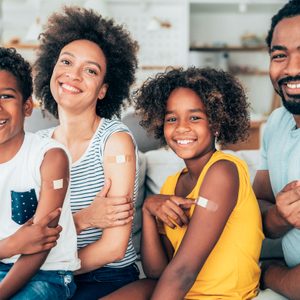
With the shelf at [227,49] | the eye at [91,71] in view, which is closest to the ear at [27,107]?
the eye at [91,71]

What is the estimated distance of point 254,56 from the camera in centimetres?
566

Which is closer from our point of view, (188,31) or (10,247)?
(10,247)

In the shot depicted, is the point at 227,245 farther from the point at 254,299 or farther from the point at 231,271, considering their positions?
the point at 254,299

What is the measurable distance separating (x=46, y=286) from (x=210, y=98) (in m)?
0.66

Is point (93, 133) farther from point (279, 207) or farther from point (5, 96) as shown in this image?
A: point (279, 207)

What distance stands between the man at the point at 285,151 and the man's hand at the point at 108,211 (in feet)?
1.32

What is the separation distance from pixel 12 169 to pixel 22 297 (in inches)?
12.0

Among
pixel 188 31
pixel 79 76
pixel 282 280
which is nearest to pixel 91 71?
pixel 79 76

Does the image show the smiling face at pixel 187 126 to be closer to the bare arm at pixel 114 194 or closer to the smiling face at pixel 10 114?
the bare arm at pixel 114 194

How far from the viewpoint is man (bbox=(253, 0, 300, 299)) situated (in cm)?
127

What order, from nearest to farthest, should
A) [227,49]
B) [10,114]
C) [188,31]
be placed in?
[10,114] → [188,31] → [227,49]

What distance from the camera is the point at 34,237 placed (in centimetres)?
108

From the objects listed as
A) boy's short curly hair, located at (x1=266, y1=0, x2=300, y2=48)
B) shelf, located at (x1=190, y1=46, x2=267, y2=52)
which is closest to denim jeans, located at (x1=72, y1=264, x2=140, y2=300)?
boy's short curly hair, located at (x1=266, y1=0, x2=300, y2=48)

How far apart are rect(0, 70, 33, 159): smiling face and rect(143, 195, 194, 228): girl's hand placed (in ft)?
1.33
